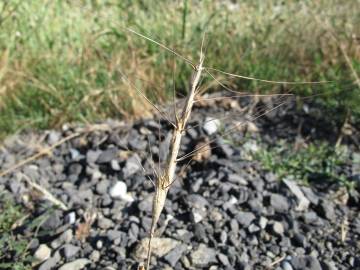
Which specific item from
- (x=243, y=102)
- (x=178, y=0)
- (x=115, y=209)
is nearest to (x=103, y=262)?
(x=115, y=209)

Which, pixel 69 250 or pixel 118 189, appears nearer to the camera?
pixel 69 250

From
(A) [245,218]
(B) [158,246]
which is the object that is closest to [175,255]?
(B) [158,246]

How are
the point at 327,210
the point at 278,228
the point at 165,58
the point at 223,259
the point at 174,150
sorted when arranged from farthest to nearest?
the point at 165,58 < the point at 327,210 < the point at 278,228 < the point at 223,259 < the point at 174,150

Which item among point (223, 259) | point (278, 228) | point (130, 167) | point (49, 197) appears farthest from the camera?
point (130, 167)

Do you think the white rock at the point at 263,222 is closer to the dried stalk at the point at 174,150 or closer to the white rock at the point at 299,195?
the white rock at the point at 299,195

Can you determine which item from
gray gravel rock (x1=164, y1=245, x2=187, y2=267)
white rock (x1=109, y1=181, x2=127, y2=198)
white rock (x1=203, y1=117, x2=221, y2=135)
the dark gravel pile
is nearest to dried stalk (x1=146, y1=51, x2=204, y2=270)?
the dark gravel pile

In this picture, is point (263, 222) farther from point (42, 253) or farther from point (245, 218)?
point (42, 253)

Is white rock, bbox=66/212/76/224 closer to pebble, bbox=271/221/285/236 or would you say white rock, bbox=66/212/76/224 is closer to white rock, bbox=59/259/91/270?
white rock, bbox=59/259/91/270
